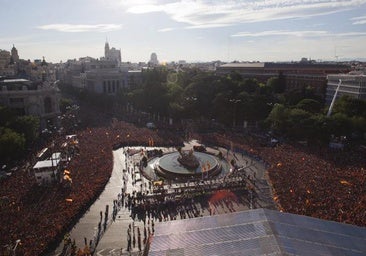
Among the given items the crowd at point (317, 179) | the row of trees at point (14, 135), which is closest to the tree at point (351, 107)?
the crowd at point (317, 179)

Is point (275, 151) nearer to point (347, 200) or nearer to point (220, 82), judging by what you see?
point (347, 200)

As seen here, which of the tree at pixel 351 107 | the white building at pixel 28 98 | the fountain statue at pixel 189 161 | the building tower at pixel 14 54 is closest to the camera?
the fountain statue at pixel 189 161

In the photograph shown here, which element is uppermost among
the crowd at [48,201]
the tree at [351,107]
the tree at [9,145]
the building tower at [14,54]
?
the building tower at [14,54]

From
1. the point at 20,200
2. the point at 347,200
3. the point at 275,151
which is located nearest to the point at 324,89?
the point at 275,151

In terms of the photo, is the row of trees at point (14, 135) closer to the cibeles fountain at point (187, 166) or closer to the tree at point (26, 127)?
the tree at point (26, 127)

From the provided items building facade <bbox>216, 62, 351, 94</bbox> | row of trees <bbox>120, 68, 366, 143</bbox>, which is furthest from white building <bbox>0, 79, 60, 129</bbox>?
building facade <bbox>216, 62, 351, 94</bbox>

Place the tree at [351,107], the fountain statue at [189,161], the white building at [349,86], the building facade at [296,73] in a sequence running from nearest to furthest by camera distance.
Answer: the fountain statue at [189,161] → the tree at [351,107] → the white building at [349,86] → the building facade at [296,73]
